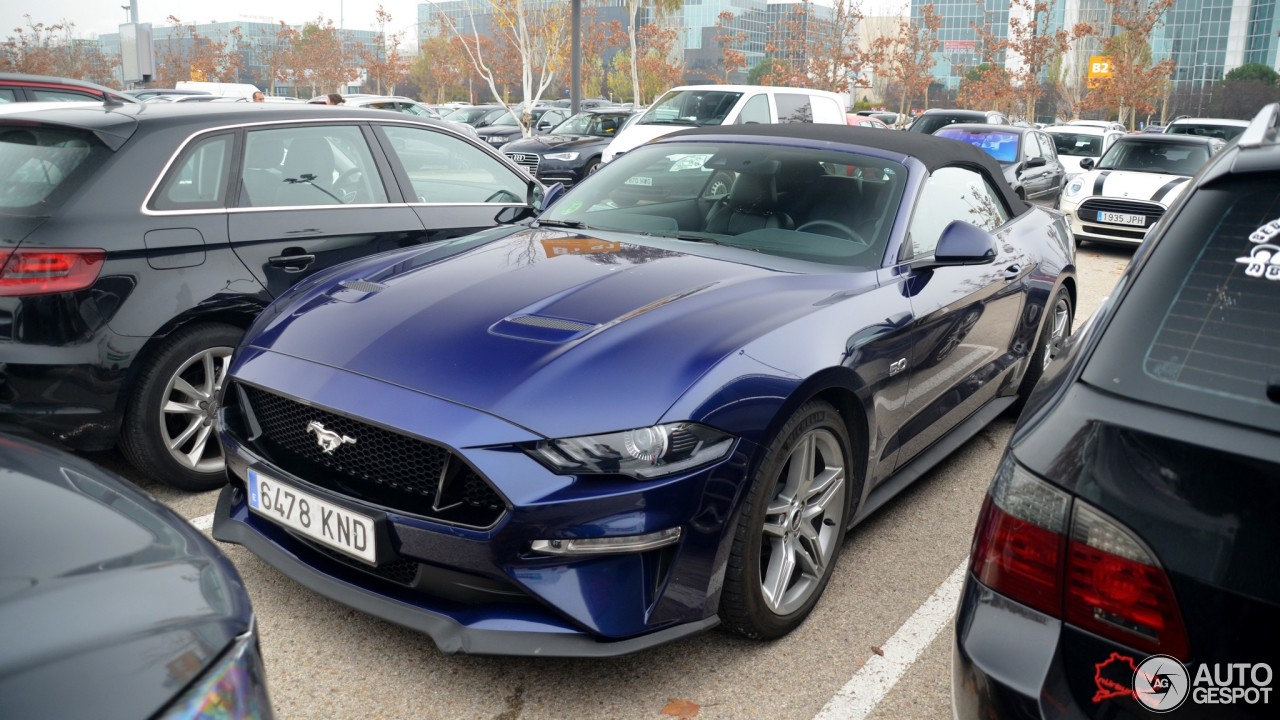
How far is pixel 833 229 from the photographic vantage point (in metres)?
3.88

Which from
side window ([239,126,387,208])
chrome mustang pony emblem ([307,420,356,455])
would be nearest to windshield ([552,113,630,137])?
side window ([239,126,387,208])

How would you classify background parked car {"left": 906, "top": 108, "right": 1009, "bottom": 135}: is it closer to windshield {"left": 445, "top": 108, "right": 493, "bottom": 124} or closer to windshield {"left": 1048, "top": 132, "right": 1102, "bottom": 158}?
windshield {"left": 1048, "top": 132, "right": 1102, "bottom": 158}

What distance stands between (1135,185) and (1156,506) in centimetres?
1250

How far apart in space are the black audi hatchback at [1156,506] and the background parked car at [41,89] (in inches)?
379

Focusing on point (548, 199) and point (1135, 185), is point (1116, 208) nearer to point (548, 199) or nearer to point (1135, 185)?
point (1135, 185)

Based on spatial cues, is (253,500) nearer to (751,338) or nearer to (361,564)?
(361,564)

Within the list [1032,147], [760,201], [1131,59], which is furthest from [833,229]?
[1131,59]

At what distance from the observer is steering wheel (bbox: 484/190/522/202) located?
5615mm

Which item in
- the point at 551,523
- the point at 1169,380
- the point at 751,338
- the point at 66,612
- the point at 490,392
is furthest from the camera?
the point at 751,338

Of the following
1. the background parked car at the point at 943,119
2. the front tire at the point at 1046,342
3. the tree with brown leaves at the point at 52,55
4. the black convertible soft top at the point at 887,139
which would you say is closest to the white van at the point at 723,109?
the background parked car at the point at 943,119

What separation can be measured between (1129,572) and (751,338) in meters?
1.45

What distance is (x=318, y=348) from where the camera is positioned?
9.73 feet

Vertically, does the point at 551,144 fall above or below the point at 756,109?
below

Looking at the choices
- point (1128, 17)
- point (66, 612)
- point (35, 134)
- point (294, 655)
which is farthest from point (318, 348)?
point (1128, 17)
